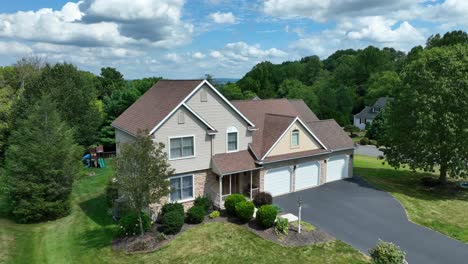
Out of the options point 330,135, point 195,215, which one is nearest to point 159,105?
point 195,215

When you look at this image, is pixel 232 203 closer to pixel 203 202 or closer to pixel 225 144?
pixel 203 202

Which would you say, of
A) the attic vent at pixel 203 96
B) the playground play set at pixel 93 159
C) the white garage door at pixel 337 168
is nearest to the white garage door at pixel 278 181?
the white garage door at pixel 337 168

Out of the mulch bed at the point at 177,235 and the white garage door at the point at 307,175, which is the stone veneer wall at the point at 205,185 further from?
the white garage door at the point at 307,175

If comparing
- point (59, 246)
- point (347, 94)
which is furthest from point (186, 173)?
point (347, 94)

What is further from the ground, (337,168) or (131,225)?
(337,168)

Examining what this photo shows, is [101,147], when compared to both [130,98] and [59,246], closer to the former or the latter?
[130,98]

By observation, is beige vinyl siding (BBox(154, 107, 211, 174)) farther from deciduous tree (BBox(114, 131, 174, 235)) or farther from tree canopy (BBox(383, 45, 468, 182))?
tree canopy (BBox(383, 45, 468, 182))
